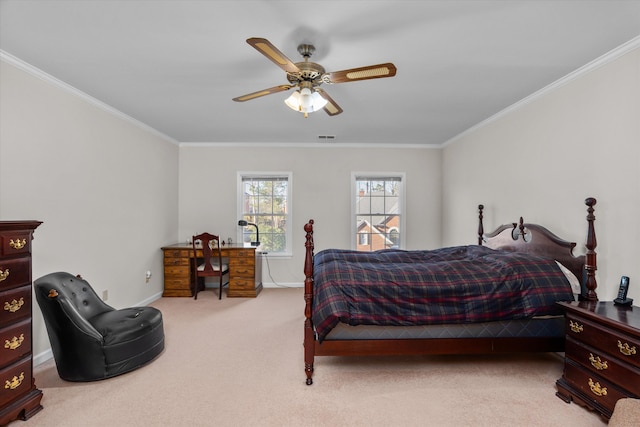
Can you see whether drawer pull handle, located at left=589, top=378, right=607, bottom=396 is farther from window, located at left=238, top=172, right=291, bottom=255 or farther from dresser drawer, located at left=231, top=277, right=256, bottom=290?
window, located at left=238, top=172, right=291, bottom=255

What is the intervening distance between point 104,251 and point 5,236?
181 centimetres

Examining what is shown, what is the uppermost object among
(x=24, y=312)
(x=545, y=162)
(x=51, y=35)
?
(x=51, y=35)

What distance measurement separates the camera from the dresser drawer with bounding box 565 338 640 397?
5.72 feet

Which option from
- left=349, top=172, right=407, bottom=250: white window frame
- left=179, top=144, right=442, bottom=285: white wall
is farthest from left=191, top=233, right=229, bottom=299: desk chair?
left=349, top=172, right=407, bottom=250: white window frame

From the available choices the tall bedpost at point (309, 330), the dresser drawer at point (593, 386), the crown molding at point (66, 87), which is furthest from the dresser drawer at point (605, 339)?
the crown molding at point (66, 87)

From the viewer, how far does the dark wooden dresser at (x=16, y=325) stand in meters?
1.86

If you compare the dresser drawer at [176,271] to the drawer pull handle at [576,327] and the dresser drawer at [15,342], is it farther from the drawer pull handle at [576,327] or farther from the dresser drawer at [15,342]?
the drawer pull handle at [576,327]

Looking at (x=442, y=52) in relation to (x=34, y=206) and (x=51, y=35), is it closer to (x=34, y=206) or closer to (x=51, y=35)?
(x=51, y=35)

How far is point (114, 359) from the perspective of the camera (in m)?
2.46

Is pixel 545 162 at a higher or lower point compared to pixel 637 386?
higher

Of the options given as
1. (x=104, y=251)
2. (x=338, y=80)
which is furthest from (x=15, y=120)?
(x=338, y=80)

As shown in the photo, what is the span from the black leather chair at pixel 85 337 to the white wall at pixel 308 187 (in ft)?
9.38

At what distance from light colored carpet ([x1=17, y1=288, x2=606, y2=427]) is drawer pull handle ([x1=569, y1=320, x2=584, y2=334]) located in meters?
0.52

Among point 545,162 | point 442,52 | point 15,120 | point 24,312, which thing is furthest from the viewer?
point 545,162
